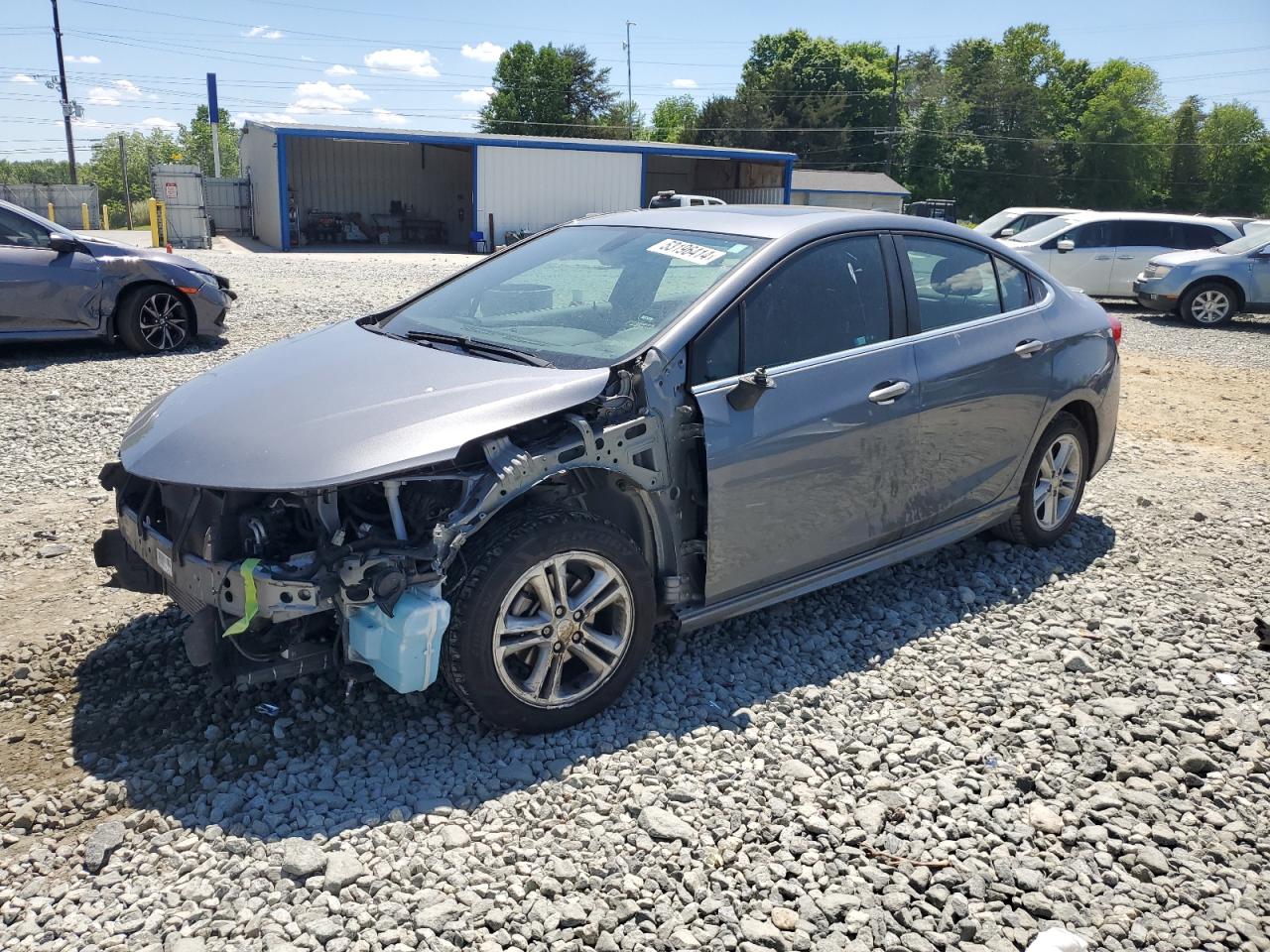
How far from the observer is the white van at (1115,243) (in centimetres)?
1709

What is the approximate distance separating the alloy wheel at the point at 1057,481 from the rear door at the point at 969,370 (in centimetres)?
34

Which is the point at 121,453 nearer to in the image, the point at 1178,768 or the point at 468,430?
the point at 468,430

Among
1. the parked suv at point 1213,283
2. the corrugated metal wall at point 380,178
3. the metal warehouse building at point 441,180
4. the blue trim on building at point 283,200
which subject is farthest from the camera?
the corrugated metal wall at point 380,178

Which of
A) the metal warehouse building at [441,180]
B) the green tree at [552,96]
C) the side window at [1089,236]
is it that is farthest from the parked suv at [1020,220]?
the green tree at [552,96]

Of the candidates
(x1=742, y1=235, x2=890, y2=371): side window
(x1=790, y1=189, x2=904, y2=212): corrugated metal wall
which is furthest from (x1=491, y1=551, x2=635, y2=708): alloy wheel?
(x1=790, y1=189, x2=904, y2=212): corrugated metal wall

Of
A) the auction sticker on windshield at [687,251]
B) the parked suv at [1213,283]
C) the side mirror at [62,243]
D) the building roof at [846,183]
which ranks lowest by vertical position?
the parked suv at [1213,283]

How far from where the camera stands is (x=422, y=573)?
120 inches

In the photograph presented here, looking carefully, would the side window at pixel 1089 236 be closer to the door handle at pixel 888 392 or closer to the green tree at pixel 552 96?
the door handle at pixel 888 392

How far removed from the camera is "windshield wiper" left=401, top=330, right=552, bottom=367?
3688 millimetres

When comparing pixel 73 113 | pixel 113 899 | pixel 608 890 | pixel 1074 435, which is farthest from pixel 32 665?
pixel 73 113

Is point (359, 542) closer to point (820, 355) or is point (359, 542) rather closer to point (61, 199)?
point (820, 355)

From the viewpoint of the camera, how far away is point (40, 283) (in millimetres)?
9047

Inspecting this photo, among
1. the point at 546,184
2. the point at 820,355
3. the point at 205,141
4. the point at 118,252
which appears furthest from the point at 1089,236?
the point at 205,141

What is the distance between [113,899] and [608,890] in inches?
51.3
